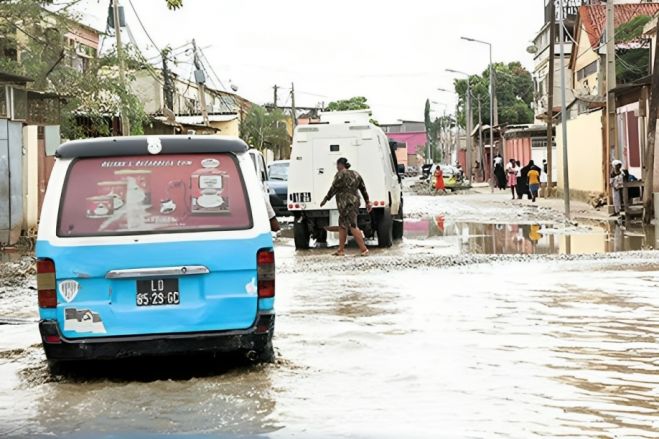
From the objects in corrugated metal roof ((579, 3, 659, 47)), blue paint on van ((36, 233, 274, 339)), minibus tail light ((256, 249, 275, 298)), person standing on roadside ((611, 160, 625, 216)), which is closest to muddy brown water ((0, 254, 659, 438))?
blue paint on van ((36, 233, 274, 339))

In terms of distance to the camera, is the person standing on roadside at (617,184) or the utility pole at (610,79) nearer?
the person standing on roadside at (617,184)

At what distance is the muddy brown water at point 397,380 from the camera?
678cm

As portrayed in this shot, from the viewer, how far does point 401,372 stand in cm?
843

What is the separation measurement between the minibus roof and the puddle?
11671mm

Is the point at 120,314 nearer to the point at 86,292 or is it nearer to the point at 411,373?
the point at 86,292

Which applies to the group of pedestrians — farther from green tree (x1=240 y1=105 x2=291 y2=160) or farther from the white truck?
green tree (x1=240 y1=105 x2=291 y2=160)

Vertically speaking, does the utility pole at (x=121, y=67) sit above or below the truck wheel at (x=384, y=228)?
above

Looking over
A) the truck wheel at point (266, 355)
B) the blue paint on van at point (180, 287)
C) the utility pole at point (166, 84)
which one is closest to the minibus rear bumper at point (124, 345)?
the blue paint on van at point (180, 287)

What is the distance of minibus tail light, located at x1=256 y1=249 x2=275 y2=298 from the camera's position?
8.20m

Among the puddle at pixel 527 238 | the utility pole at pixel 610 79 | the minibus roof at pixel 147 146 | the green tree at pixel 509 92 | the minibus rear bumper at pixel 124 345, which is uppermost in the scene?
the green tree at pixel 509 92

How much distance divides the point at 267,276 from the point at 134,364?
160 centimetres

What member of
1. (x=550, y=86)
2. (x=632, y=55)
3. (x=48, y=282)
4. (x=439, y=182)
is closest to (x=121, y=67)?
(x=550, y=86)

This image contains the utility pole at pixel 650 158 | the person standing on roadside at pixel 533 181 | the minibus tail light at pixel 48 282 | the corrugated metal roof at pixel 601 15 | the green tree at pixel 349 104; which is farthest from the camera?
the green tree at pixel 349 104

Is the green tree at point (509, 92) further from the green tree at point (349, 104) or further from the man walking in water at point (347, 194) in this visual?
the man walking in water at point (347, 194)
